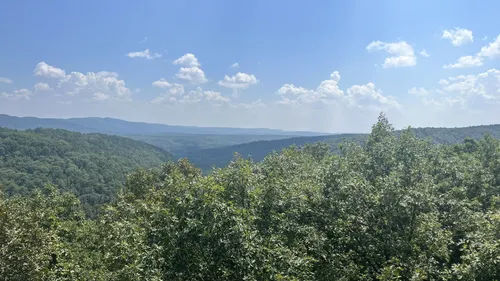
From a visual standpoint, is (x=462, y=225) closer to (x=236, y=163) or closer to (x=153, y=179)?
(x=236, y=163)

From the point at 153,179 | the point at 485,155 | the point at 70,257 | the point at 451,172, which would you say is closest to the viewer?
the point at 70,257

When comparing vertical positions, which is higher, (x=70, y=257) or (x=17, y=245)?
(x=17, y=245)

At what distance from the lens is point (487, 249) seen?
16062mm

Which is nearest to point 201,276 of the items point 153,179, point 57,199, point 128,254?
point 128,254

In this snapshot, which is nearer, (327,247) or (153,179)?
(327,247)

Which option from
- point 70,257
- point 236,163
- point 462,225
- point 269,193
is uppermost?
point 236,163

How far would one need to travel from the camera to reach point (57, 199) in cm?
4103

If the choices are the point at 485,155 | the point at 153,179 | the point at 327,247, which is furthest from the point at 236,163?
the point at 485,155

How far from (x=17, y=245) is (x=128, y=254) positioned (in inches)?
301

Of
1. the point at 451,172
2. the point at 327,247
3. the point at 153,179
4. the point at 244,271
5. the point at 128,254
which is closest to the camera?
the point at 244,271

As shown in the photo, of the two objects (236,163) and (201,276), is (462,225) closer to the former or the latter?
(236,163)

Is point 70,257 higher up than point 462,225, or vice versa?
point 462,225

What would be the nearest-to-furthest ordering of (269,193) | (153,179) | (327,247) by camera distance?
(327,247) < (269,193) < (153,179)

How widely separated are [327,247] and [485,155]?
1552 inches
